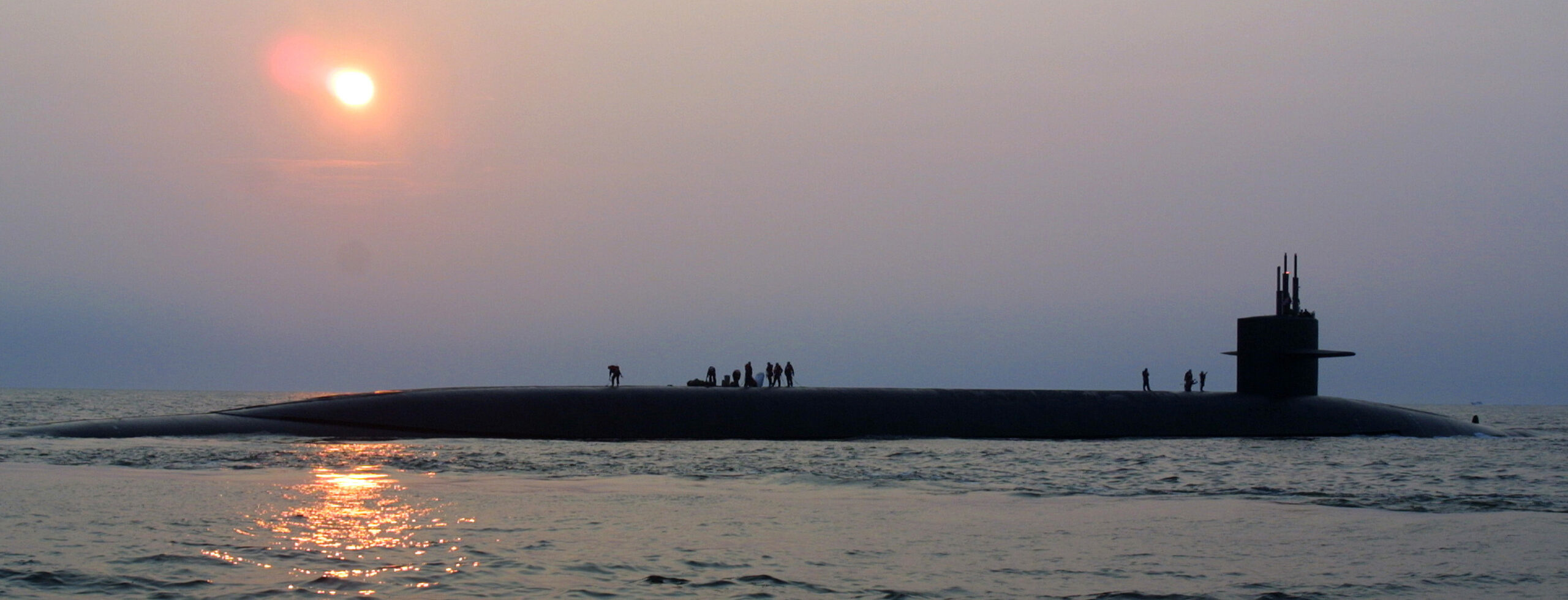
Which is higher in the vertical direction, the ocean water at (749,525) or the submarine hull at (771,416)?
the submarine hull at (771,416)

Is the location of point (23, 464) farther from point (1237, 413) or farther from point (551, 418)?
point (1237, 413)

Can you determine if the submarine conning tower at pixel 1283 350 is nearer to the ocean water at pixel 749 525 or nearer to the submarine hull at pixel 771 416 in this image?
the submarine hull at pixel 771 416

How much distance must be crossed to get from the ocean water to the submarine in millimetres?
A: 3358

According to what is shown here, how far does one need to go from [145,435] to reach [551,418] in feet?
25.4

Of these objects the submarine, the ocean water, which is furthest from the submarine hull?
the ocean water

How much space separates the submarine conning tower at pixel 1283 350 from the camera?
30.6 m

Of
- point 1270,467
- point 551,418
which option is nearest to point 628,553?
point 1270,467

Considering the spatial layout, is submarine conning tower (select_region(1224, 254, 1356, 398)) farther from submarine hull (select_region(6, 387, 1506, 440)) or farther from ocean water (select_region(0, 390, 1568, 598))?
ocean water (select_region(0, 390, 1568, 598))

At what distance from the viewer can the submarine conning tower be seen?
3062 cm

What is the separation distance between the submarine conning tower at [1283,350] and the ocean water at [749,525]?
8701mm

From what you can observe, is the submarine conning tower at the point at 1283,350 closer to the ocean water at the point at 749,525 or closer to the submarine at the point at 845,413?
the submarine at the point at 845,413

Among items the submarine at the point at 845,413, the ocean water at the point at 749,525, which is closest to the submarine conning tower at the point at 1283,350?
the submarine at the point at 845,413

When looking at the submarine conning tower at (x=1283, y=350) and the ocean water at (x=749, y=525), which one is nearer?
the ocean water at (x=749, y=525)

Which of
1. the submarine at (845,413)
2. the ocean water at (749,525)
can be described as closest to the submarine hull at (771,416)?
the submarine at (845,413)
